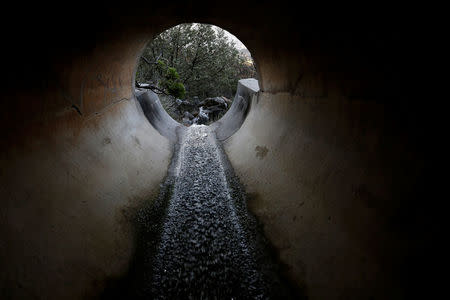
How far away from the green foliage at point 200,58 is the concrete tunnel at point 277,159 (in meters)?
13.9

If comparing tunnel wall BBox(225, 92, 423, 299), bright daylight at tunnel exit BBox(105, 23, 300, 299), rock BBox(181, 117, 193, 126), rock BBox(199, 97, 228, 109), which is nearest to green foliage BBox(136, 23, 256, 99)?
rock BBox(199, 97, 228, 109)

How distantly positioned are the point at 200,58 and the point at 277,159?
16.2m

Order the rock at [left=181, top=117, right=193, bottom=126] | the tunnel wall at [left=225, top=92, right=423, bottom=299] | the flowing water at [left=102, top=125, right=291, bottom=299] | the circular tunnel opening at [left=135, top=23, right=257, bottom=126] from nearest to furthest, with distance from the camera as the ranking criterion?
the tunnel wall at [left=225, top=92, right=423, bottom=299] < the flowing water at [left=102, top=125, right=291, bottom=299] < the rock at [left=181, top=117, right=193, bottom=126] < the circular tunnel opening at [left=135, top=23, right=257, bottom=126]

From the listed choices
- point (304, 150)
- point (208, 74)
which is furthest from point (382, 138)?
point (208, 74)

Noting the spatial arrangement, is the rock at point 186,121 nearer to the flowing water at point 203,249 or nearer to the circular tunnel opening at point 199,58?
the circular tunnel opening at point 199,58

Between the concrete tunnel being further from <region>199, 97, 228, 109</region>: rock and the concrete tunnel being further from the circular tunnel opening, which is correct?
the circular tunnel opening

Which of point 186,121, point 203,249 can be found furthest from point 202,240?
point 186,121

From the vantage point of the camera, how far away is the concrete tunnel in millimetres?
1394

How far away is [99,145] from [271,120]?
248cm

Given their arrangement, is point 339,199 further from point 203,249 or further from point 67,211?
point 67,211

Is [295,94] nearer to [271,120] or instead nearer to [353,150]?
[271,120]

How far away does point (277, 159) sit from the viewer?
121 inches

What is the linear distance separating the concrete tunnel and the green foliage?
45.5 feet

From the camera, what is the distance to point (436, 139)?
1.19 metres
